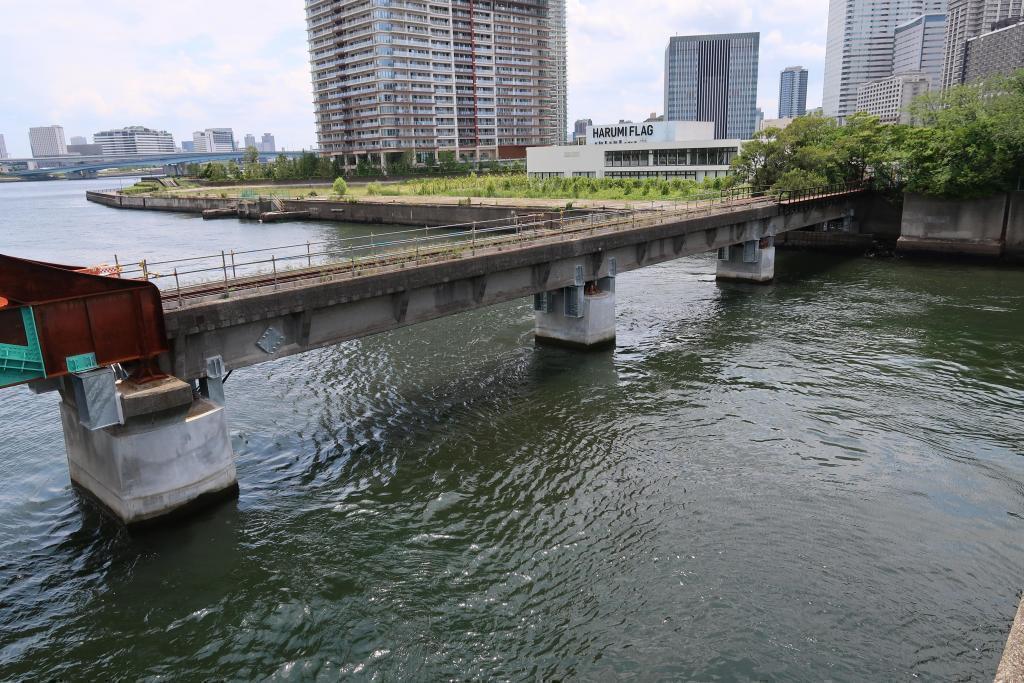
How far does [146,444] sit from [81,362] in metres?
2.59

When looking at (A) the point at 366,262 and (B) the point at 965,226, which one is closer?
(A) the point at 366,262

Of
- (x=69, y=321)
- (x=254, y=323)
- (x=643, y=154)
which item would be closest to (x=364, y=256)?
(x=254, y=323)

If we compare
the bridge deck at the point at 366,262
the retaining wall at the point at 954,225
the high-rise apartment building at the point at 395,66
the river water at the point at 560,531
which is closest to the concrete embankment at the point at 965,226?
the retaining wall at the point at 954,225

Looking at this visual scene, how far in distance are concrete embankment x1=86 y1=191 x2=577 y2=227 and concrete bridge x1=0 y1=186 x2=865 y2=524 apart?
A: 40.4m

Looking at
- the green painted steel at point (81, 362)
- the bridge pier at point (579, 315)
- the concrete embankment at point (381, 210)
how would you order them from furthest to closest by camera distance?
the concrete embankment at point (381, 210) < the bridge pier at point (579, 315) < the green painted steel at point (81, 362)

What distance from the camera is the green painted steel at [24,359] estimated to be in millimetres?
15953

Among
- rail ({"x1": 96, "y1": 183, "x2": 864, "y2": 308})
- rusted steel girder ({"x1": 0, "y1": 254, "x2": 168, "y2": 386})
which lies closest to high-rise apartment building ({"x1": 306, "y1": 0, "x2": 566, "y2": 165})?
rail ({"x1": 96, "y1": 183, "x2": 864, "y2": 308})

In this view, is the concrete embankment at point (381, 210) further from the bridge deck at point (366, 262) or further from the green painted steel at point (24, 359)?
the green painted steel at point (24, 359)

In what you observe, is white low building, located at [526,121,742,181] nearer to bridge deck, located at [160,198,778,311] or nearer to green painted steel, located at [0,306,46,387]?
bridge deck, located at [160,198,778,311]

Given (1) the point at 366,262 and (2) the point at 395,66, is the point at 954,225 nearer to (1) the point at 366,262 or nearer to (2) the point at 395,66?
(1) the point at 366,262

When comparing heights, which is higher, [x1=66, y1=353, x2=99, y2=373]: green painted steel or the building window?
the building window

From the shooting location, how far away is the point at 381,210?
338 ft

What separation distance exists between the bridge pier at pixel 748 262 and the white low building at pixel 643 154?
60.4m

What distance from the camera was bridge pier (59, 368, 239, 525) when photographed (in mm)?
17109
